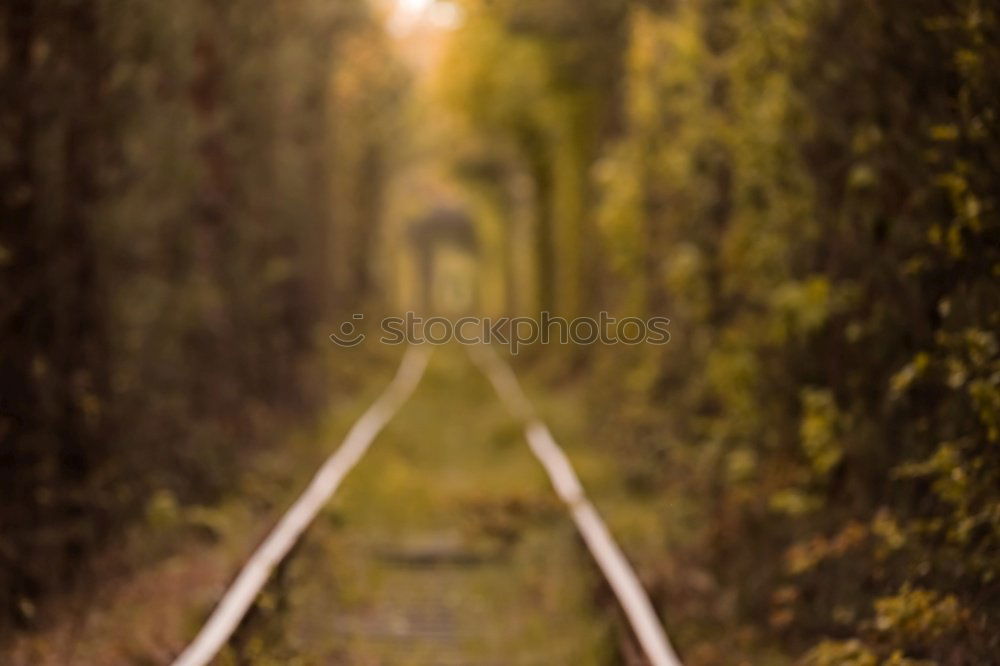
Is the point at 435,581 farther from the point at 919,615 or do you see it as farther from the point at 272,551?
the point at 919,615

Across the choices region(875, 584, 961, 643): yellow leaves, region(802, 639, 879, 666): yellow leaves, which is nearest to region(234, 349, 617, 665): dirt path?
region(802, 639, 879, 666): yellow leaves

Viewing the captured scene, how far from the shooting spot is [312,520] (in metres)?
7.93

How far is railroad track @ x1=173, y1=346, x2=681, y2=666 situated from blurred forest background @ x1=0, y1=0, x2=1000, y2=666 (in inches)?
19.8

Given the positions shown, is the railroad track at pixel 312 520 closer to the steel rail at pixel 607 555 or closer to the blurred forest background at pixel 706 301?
the steel rail at pixel 607 555

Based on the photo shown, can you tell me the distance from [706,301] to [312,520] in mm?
4860

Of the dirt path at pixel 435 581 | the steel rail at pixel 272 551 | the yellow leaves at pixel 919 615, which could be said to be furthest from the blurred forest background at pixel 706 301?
the steel rail at pixel 272 551

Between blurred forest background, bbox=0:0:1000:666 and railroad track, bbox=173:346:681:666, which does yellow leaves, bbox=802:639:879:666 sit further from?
railroad track, bbox=173:346:681:666

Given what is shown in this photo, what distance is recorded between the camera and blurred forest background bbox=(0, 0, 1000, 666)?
5852 mm

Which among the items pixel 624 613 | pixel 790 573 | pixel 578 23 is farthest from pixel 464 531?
pixel 578 23

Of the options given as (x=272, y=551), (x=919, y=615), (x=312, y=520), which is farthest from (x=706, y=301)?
(x=919, y=615)

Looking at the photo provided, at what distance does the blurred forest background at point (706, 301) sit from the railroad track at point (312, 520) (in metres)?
0.50

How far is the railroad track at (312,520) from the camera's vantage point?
542 cm

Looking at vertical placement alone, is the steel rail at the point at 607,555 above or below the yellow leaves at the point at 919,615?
above

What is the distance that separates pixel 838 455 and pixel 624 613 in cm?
172
